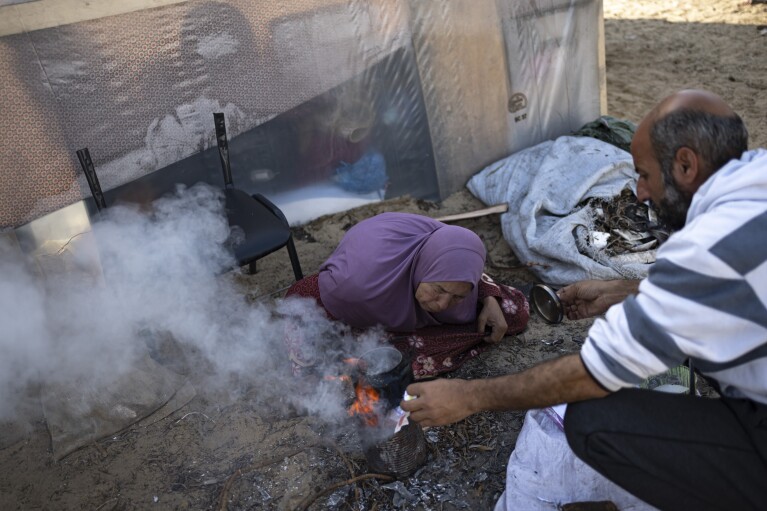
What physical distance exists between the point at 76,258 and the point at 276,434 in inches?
65.9

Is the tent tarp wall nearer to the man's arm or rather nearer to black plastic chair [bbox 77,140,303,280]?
black plastic chair [bbox 77,140,303,280]

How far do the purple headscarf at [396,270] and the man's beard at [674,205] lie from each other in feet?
4.17

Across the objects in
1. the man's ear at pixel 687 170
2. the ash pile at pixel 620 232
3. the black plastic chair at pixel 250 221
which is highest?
the man's ear at pixel 687 170

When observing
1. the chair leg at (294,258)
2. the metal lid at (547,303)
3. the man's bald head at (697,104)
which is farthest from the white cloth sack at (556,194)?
the man's bald head at (697,104)

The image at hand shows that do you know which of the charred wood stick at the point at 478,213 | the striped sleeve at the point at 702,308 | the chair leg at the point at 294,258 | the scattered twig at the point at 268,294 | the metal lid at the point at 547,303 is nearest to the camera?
the striped sleeve at the point at 702,308

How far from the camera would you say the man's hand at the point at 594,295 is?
275 cm

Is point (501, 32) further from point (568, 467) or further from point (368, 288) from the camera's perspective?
point (568, 467)

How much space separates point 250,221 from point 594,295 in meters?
2.03

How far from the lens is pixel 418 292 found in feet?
11.1

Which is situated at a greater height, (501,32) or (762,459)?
(501,32)

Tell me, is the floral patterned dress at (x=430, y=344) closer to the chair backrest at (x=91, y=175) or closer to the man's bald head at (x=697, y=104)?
the chair backrest at (x=91, y=175)

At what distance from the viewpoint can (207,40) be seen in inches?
157

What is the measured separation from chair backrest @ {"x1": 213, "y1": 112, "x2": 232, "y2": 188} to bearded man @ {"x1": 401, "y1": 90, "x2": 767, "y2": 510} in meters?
2.46

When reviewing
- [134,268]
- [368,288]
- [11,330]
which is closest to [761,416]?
[368,288]
